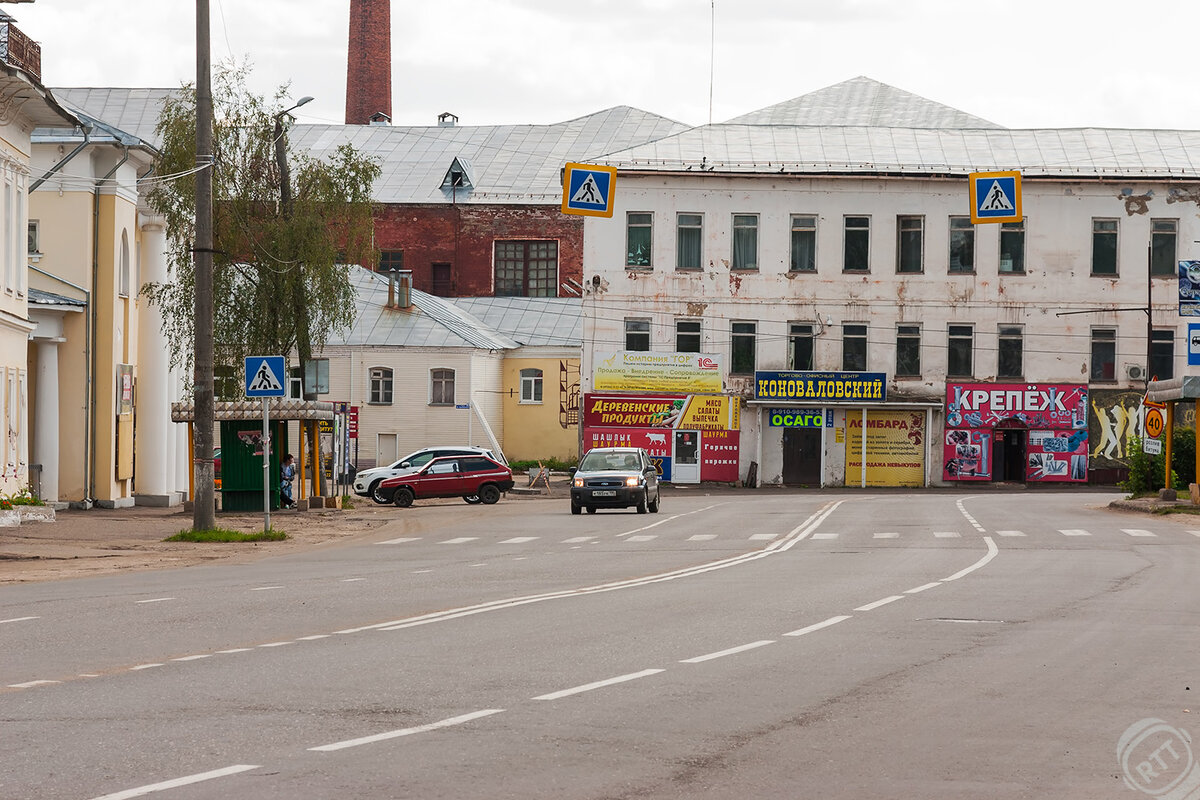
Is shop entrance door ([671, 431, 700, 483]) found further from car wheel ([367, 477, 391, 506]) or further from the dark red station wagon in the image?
car wheel ([367, 477, 391, 506])

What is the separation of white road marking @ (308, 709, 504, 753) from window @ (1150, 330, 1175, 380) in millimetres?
56078

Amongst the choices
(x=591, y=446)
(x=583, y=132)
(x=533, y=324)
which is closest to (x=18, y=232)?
(x=591, y=446)

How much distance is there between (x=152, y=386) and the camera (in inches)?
1737

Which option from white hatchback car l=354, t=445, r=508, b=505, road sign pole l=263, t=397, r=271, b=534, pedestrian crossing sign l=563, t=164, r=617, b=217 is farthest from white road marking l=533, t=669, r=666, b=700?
white hatchback car l=354, t=445, r=508, b=505

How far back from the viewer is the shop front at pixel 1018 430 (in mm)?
60906

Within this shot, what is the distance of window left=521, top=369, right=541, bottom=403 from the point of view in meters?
71.3

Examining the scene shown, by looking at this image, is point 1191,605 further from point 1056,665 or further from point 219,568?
point 219,568

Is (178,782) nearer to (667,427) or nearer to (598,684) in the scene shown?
(598,684)

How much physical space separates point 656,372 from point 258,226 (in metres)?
24.1

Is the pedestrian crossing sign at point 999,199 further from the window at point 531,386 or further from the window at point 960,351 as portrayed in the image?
the window at point 531,386

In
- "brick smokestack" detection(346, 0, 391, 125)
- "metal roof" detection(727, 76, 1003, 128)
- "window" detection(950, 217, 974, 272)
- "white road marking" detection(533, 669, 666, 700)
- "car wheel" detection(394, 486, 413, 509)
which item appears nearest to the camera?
"white road marking" detection(533, 669, 666, 700)

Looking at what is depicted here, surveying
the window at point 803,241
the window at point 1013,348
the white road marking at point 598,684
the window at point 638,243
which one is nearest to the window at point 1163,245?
the window at point 1013,348

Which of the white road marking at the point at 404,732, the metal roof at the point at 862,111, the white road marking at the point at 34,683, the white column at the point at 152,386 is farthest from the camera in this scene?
the metal roof at the point at 862,111

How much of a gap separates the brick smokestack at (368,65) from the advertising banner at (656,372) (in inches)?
1399
